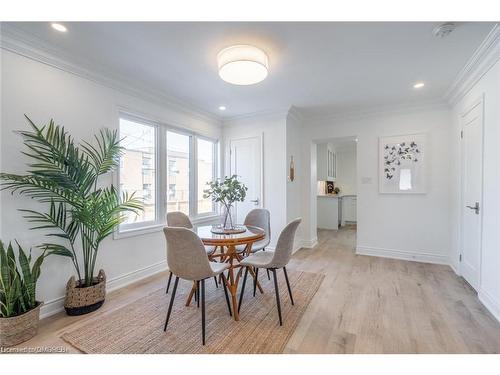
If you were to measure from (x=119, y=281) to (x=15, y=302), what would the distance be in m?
1.05

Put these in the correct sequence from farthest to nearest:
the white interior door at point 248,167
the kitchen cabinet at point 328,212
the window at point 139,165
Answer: the kitchen cabinet at point 328,212, the white interior door at point 248,167, the window at point 139,165

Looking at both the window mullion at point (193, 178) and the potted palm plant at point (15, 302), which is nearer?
the potted palm plant at point (15, 302)

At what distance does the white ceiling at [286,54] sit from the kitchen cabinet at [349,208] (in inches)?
160

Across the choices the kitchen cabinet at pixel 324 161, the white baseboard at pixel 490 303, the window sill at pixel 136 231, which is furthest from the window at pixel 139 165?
the kitchen cabinet at pixel 324 161

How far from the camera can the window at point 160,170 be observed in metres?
2.94

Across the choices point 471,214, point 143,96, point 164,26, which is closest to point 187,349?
point 164,26

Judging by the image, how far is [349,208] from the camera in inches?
277

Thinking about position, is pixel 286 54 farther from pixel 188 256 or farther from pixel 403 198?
pixel 403 198

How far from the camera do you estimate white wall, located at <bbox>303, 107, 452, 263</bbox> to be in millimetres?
3498

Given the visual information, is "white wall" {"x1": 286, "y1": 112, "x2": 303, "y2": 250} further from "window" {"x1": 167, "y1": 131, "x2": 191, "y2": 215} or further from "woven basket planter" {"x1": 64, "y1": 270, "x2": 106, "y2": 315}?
"woven basket planter" {"x1": 64, "y1": 270, "x2": 106, "y2": 315}

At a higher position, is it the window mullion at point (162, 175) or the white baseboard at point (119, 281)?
the window mullion at point (162, 175)

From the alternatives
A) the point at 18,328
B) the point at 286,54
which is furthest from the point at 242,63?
the point at 18,328

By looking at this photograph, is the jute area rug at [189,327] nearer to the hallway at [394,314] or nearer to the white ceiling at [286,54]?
the hallway at [394,314]

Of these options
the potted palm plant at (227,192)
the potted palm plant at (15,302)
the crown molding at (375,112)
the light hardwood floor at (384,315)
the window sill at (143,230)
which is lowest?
the light hardwood floor at (384,315)
